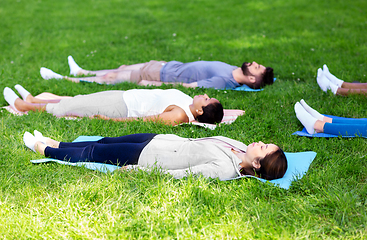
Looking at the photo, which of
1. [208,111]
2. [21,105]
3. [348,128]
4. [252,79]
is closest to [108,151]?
[208,111]

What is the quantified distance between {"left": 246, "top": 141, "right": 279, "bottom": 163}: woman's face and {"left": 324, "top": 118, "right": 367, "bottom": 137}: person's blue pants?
1.23 m

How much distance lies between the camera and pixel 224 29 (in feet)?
30.4

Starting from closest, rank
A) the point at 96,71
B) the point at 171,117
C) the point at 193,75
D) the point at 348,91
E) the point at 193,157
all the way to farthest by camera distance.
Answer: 1. the point at 193,157
2. the point at 171,117
3. the point at 348,91
4. the point at 193,75
5. the point at 96,71

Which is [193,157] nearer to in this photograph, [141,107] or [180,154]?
[180,154]

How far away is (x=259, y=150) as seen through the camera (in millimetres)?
3152

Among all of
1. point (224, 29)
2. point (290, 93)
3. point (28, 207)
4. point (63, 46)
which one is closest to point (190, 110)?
point (290, 93)

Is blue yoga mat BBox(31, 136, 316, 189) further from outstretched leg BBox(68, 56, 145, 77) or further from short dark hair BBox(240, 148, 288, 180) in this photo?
outstretched leg BBox(68, 56, 145, 77)

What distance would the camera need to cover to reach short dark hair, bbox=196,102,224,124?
419 cm

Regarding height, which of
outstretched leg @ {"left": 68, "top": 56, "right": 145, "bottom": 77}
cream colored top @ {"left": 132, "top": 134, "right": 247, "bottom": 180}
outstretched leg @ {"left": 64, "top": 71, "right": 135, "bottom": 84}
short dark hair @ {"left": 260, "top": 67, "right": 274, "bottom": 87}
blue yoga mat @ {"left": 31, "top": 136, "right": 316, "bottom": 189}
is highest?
outstretched leg @ {"left": 68, "top": 56, "right": 145, "bottom": 77}

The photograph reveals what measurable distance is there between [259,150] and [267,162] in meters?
0.15

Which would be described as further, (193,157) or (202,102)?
(202,102)

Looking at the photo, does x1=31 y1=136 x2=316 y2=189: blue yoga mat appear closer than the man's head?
Yes

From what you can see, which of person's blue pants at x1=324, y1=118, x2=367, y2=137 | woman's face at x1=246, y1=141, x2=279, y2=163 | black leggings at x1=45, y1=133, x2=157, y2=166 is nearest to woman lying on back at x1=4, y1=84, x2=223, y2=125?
black leggings at x1=45, y1=133, x2=157, y2=166

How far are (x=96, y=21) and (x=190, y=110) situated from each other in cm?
734
